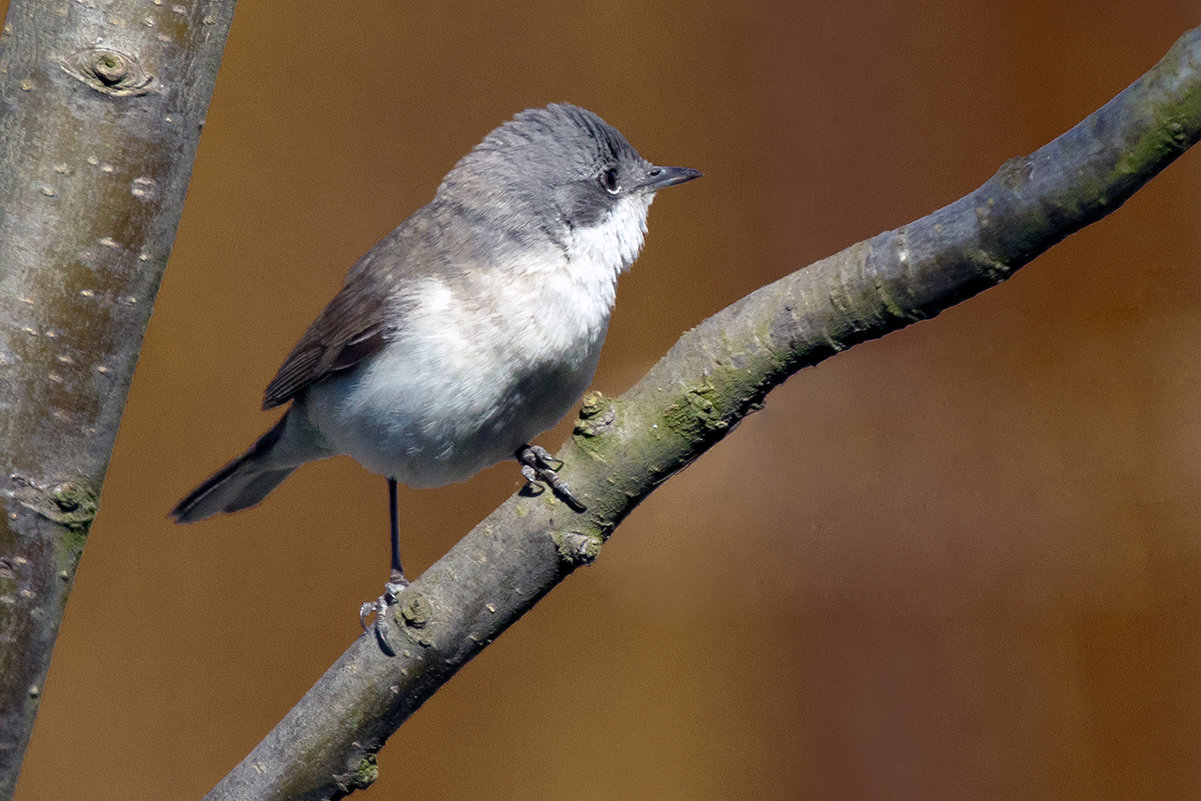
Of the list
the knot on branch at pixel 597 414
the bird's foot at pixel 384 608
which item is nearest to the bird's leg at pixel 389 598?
the bird's foot at pixel 384 608

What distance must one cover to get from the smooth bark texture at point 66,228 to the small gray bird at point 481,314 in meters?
0.68

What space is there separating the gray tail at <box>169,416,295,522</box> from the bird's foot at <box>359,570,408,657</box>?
0.44 m

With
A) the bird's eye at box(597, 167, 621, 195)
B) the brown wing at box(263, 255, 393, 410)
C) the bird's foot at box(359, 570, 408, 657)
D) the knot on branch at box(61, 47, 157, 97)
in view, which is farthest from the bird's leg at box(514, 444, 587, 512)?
the bird's eye at box(597, 167, 621, 195)

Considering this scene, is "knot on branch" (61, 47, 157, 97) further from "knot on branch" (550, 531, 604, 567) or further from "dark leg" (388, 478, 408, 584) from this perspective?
"dark leg" (388, 478, 408, 584)

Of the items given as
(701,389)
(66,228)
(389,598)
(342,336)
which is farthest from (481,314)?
(701,389)

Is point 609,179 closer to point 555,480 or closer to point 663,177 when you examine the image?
point 663,177

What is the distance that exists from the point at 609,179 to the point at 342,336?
66cm

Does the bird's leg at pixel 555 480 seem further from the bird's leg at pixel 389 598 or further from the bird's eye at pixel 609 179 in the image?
the bird's eye at pixel 609 179

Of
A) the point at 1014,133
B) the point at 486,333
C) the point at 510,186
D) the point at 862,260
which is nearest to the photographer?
the point at 862,260

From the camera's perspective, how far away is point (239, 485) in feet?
9.33

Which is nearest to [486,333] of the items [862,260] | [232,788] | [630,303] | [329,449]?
[329,449]

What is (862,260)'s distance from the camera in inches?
49.9

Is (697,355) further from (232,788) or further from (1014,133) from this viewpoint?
(1014,133)

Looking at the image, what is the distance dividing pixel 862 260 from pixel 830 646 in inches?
101
